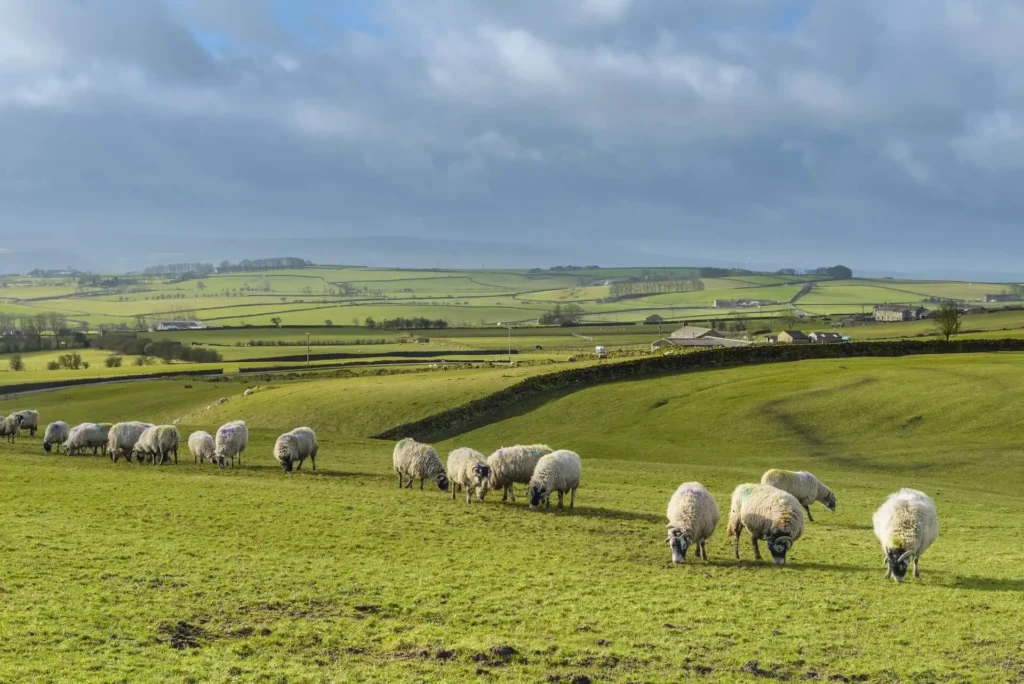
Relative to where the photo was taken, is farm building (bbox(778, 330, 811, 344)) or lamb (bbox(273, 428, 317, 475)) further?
farm building (bbox(778, 330, 811, 344))

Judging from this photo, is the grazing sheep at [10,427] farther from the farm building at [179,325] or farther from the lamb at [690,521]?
the farm building at [179,325]

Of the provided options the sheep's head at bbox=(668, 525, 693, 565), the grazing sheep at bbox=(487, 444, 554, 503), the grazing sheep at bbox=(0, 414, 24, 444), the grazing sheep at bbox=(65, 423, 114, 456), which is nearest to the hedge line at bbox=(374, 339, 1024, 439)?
the grazing sheep at bbox=(65, 423, 114, 456)

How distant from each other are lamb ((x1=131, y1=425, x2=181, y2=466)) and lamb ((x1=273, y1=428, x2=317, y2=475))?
17.0ft

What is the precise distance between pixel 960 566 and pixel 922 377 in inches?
1493

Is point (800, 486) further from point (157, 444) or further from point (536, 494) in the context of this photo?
point (157, 444)

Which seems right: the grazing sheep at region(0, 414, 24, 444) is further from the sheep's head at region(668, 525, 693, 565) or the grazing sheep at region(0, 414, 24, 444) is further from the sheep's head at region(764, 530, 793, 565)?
the sheep's head at region(764, 530, 793, 565)

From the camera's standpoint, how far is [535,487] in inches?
985

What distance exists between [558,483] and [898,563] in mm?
10170

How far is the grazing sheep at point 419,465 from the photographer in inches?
1137

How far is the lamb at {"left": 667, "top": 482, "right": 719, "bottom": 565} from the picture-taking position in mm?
19016

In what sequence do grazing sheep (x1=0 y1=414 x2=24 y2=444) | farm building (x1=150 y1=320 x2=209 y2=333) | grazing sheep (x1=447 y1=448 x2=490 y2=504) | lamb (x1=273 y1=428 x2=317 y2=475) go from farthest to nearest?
farm building (x1=150 y1=320 x2=209 y2=333) < grazing sheep (x1=0 y1=414 x2=24 y2=444) < lamb (x1=273 y1=428 x2=317 y2=475) < grazing sheep (x1=447 y1=448 x2=490 y2=504)

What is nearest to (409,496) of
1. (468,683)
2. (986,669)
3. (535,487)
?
(535,487)

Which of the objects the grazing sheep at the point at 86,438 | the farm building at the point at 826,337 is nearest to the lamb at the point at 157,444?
the grazing sheep at the point at 86,438

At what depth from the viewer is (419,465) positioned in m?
29.1
